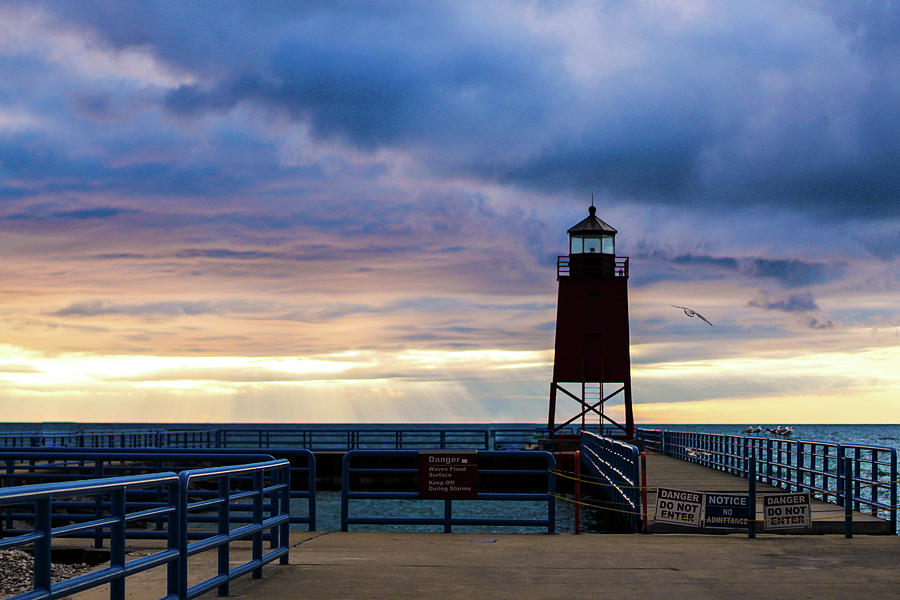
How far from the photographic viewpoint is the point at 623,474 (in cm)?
2048

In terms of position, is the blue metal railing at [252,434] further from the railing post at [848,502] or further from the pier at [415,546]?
the railing post at [848,502]

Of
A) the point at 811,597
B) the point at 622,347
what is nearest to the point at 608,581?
the point at 811,597

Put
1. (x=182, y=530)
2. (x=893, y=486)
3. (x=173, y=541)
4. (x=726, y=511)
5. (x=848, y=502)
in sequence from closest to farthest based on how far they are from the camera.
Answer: (x=173, y=541)
(x=182, y=530)
(x=848, y=502)
(x=726, y=511)
(x=893, y=486)

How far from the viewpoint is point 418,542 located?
565 inches

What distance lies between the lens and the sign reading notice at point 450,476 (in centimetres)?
1562

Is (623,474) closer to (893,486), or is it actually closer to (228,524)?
(893,486)

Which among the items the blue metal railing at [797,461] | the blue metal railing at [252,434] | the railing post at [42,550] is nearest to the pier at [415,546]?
the railing post at [42,550]

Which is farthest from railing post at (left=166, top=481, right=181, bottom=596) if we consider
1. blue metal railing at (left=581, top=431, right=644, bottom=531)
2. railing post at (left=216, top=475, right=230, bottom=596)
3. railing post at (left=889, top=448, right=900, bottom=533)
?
railing post at (left=889, top=448, right=900, bottom=533)

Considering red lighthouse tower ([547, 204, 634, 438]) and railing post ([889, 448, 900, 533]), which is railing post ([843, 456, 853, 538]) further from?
red lighthouse tower ([547, 204, 634, 438])

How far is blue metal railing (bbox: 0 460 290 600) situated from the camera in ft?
19.6

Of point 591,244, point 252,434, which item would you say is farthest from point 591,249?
point 252,434

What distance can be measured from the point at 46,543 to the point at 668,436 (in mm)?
43578

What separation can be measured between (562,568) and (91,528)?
21.7ft

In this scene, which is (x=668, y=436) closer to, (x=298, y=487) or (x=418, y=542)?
(x=298, y=487)
